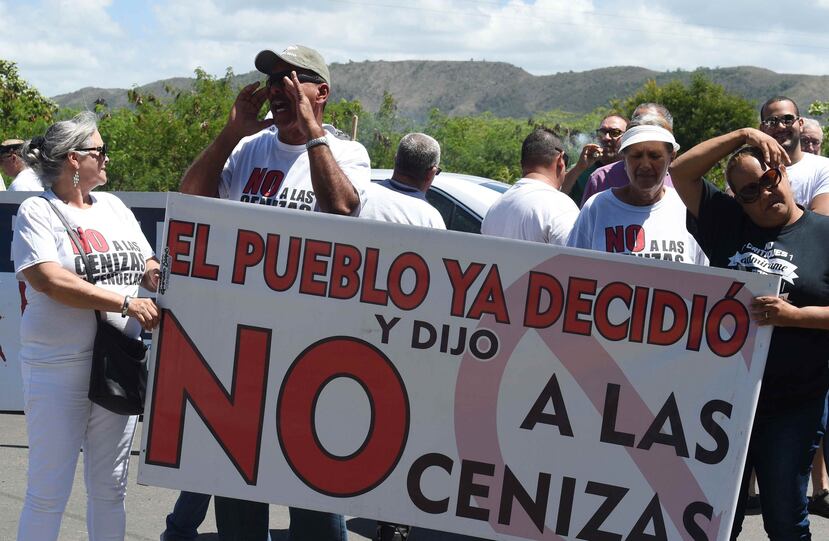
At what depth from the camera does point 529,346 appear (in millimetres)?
3973

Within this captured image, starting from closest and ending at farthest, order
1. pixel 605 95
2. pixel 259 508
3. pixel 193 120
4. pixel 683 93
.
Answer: pixel 259 508, pixel 193 120, pixel 683 93, pixel 605 95

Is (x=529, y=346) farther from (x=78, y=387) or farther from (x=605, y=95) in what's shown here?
(x=605, y=95)

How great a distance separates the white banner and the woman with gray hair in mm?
405

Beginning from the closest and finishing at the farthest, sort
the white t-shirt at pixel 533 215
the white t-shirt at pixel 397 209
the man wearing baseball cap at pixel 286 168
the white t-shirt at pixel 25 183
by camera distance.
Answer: the man wearing baseball cap at pixel 286 168 < the white t-shirt at pixel 397 209 < the white t-shirt at pixel 533 215 < the white t-shirt at pixel 25 183

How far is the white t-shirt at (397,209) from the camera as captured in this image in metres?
5.14

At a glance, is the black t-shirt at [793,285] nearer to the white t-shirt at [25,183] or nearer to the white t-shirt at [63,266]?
the white t-shirt at [63,266]

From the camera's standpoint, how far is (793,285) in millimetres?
4191

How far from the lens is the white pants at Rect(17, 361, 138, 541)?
434 cm

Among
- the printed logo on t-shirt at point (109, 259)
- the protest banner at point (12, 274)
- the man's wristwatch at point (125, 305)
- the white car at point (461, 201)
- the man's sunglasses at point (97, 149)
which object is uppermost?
the man's sunglasses at point (97, 149)

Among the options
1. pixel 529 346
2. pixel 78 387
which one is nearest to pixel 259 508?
pixel 78 387

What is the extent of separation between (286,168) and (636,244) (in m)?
1.40

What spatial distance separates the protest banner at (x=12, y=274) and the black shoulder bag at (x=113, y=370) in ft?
11.8

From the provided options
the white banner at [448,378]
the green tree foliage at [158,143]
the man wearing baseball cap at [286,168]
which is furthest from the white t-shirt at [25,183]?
the green tree foliage at [158,143]

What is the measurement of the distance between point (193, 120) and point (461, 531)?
72.3 ft
